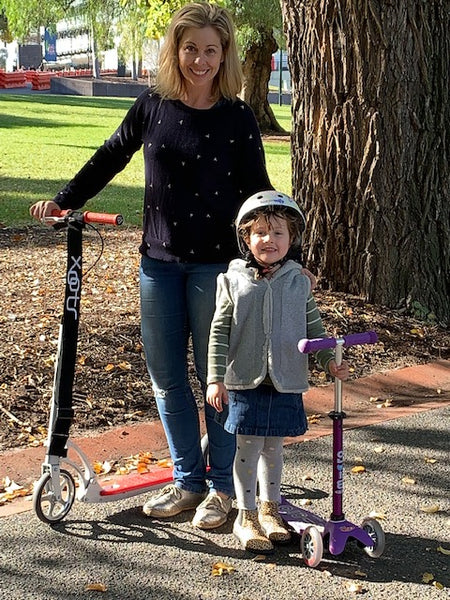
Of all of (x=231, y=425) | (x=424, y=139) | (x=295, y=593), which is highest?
(x=424, y=139)

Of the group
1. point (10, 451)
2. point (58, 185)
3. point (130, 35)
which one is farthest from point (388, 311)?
point (130, 35)

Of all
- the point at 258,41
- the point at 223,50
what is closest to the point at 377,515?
the point at 223,50

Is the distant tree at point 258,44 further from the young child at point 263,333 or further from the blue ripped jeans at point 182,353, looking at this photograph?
the young child at point 263,333

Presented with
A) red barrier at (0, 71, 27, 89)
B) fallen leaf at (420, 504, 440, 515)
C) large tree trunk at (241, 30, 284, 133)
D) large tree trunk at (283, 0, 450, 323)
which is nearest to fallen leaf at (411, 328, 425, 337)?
large tree trunk at (283, 0, 450, 323)

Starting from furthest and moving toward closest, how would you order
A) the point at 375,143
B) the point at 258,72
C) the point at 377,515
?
the point at 258,72
the point at 375,143
the point at 377,515

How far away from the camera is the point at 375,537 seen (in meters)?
3.98

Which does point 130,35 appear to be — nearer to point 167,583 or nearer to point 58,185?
point 58,185

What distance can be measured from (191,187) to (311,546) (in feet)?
4.62

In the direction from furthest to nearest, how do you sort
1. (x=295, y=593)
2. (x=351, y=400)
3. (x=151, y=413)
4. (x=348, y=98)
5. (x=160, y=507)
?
(x=348, y=98)
(x=351, y=400)
(x=151, y=413)
(x=160, y=507)
(x=295, y=593)

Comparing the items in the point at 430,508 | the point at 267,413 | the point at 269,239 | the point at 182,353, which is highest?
the point at 269,239

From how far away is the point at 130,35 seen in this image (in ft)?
103

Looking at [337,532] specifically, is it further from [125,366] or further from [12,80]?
[12,80]

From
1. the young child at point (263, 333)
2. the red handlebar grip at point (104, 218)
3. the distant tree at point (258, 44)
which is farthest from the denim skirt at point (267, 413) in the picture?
the distant tree at point (258, 44)

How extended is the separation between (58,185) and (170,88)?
11.1 m
